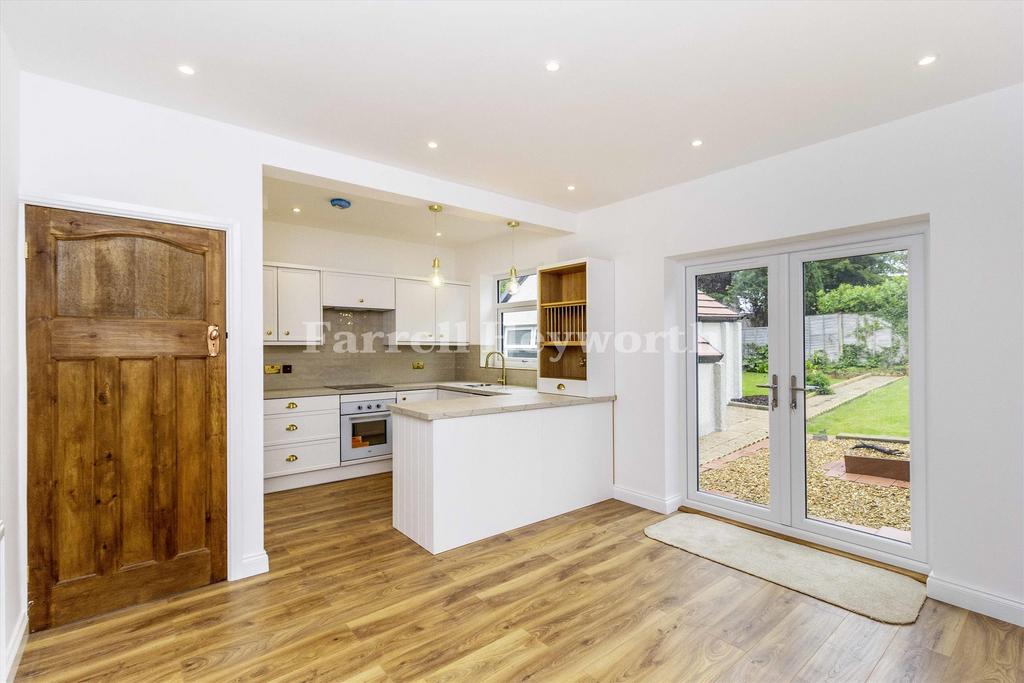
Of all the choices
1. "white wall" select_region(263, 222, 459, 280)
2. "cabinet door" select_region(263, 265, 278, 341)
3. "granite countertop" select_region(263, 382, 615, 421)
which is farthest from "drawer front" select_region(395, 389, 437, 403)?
"white wall" select_region(263, 222, 459, 280)

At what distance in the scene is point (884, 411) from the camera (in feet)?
9.95

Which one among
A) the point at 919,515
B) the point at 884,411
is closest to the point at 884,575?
the point at 919,515

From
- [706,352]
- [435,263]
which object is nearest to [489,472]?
[435,263]

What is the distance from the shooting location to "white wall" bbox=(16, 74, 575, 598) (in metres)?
2.33

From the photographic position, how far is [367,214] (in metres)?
4.76

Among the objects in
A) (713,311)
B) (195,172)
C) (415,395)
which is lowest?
(415,395)

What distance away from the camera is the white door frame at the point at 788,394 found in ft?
9.39

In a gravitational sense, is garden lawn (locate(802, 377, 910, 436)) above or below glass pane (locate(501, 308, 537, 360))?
below

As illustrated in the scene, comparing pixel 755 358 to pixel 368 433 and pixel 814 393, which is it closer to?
pixel 814 393

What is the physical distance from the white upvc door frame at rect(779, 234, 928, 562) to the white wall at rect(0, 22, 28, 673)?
4.23m

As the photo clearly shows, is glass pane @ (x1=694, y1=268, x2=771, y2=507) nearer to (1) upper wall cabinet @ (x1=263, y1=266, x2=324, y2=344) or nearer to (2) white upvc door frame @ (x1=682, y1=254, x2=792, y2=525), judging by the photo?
(2) white upvc door frame @ (x1=682, y1=254, x2=792, y2=525)

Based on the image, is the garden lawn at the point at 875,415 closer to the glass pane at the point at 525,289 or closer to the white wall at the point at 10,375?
the glass pane at the point at 525,289

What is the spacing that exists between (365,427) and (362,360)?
3.07ft

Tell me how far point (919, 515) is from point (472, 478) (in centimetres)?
271
